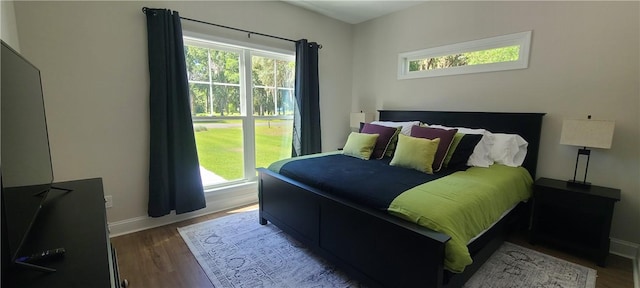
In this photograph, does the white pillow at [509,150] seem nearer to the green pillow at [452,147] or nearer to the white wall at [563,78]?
the white wall at [563,78]

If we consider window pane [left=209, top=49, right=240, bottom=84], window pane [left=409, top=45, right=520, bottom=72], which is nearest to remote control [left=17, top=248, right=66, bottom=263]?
window pane [left=209, top=49, right=240, bottom=84]

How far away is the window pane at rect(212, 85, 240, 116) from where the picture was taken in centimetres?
307

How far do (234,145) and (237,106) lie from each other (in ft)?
1.59

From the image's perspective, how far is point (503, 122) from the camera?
2.76 m

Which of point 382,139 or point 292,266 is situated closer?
point 292,266

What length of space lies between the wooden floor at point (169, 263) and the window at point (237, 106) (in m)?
0.85

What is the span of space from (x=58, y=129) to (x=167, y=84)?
0.90 meters

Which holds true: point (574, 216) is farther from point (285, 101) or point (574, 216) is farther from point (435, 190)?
point (285, 101)

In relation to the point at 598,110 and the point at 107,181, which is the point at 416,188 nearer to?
the point at 598,110

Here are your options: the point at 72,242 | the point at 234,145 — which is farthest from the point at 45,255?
the point at 234,145

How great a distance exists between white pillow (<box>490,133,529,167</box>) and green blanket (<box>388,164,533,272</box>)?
0.32m

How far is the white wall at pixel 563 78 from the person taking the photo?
2.18 metres

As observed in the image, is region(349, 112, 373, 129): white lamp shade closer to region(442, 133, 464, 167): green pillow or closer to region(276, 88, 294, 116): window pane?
region(276, 88, 294, 116): window pane

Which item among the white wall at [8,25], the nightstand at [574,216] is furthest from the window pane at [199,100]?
the nightstand at [574,216]
